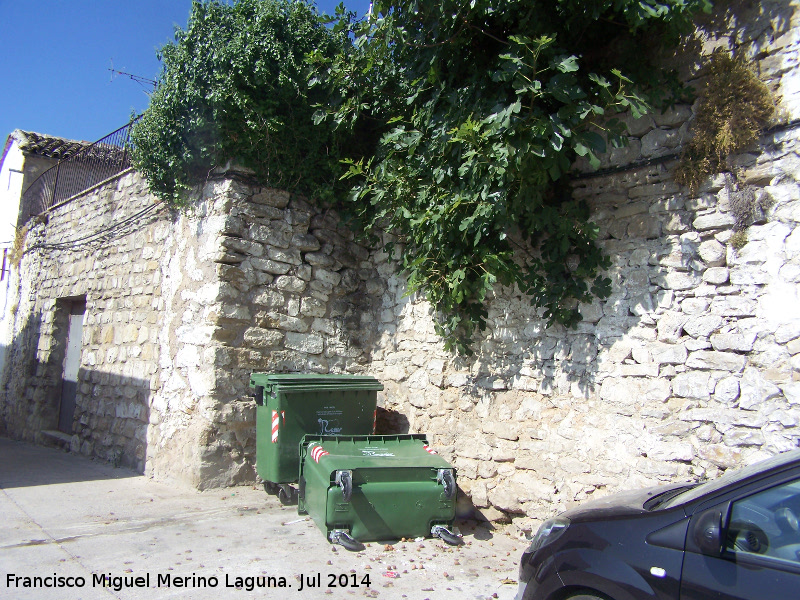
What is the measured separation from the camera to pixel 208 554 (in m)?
4.23

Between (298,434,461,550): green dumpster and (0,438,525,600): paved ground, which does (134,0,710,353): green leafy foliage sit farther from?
(0,438,525,600): paved ground

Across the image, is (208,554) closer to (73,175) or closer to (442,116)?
(442,116)

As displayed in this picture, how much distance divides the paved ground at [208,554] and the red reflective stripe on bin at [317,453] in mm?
634

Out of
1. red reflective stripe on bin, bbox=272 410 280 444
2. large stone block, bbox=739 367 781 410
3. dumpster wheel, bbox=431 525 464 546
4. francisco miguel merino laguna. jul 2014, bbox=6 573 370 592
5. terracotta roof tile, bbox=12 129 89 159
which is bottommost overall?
francisco miguel merino laguna. jul 2014, bbox=6 573 370 592

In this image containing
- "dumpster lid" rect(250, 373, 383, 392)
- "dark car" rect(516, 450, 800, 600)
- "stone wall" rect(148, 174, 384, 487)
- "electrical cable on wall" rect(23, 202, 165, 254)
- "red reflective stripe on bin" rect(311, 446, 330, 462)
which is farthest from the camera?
"electrical cable on wall" rect(23, 202, 165, 254)

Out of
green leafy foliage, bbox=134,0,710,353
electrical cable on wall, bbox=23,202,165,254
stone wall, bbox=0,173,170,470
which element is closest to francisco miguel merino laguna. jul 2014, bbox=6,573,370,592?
green leafy foliage, bbox=134,0,710,353

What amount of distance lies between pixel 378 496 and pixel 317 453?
647 millimetres

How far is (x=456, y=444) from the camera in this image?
5.64 m

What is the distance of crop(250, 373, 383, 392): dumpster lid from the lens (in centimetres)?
545

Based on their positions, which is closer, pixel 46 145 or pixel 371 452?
pixel 371 452

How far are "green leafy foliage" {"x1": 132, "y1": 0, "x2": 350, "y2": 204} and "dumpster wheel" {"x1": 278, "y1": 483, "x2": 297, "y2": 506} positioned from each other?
3.24 m

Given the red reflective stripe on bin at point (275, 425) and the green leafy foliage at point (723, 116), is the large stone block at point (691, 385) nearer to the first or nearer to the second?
the green leafy foliage at point (723, 116)

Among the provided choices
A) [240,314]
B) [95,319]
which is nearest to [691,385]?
[240,314]

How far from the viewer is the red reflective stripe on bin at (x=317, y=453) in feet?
15.0
